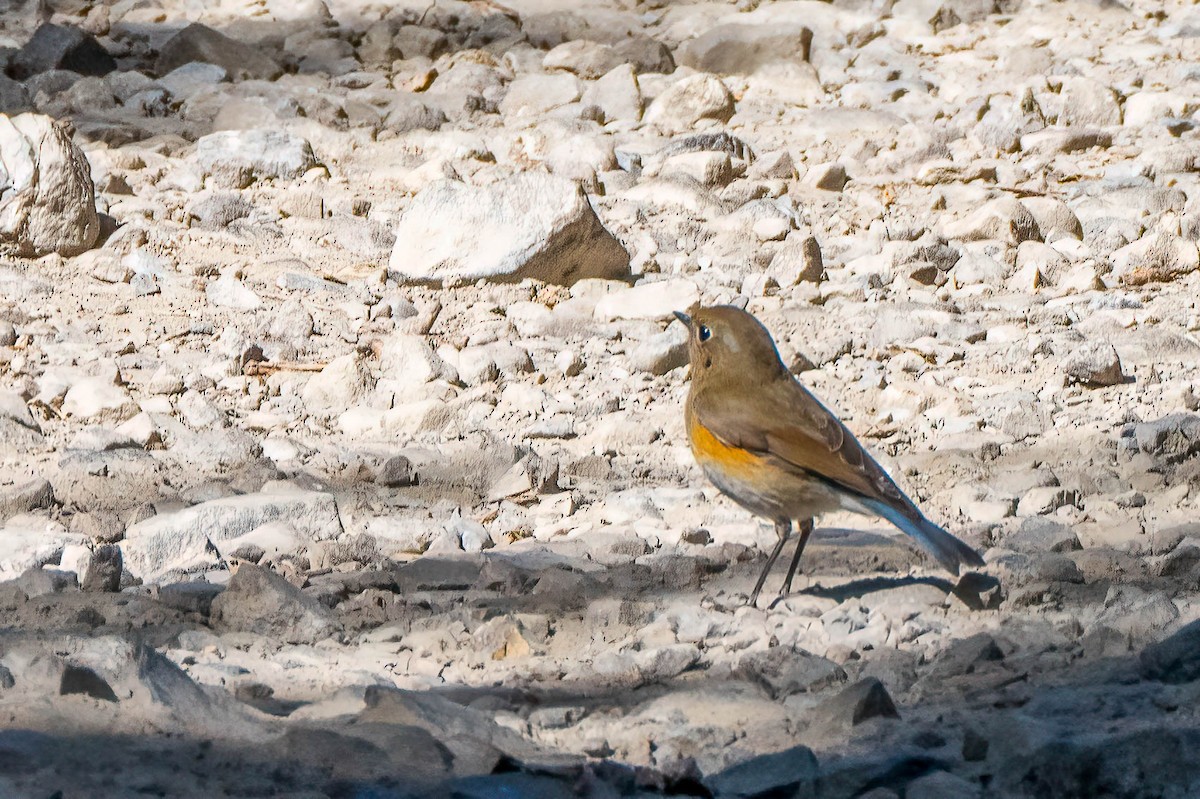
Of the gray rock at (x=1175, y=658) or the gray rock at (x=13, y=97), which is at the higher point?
the gray rock at (x=1175, y=658)

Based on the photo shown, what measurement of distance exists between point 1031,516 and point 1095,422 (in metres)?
0.88

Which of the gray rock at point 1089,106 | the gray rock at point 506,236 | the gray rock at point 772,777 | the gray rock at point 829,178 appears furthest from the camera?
the gray rock at point 1089,106

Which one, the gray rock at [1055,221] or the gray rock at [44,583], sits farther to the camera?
the gray rock at [1055,221]

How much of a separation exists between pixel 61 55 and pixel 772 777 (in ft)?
25.3

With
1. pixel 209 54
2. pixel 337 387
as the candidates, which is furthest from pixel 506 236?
pixel 209 54

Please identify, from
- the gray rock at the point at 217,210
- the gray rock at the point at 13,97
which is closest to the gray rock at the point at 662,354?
the gray rock at the point at 217,210

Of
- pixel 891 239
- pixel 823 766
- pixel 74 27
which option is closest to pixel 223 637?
pixel 823 766

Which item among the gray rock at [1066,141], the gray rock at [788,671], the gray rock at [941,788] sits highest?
the gray rock at [941,788]

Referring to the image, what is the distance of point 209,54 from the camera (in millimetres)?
8883

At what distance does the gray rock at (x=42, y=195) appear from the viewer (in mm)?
6031

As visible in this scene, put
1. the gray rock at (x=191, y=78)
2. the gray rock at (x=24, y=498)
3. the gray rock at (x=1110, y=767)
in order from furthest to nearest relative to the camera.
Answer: the gray rock at (x=191, y=78) < the gray rock at (x=24, y=498) < the gray rock at (x=1110, y=767)

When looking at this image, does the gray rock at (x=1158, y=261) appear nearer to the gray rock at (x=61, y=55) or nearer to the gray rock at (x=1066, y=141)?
the gray rock at (x=1066, y=141)

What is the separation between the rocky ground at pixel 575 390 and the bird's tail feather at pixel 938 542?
0.13 meters

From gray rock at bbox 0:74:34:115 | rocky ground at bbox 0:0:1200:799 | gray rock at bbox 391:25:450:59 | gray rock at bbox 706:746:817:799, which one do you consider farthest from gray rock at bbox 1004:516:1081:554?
gray rock at bbox 0:74:34:115
